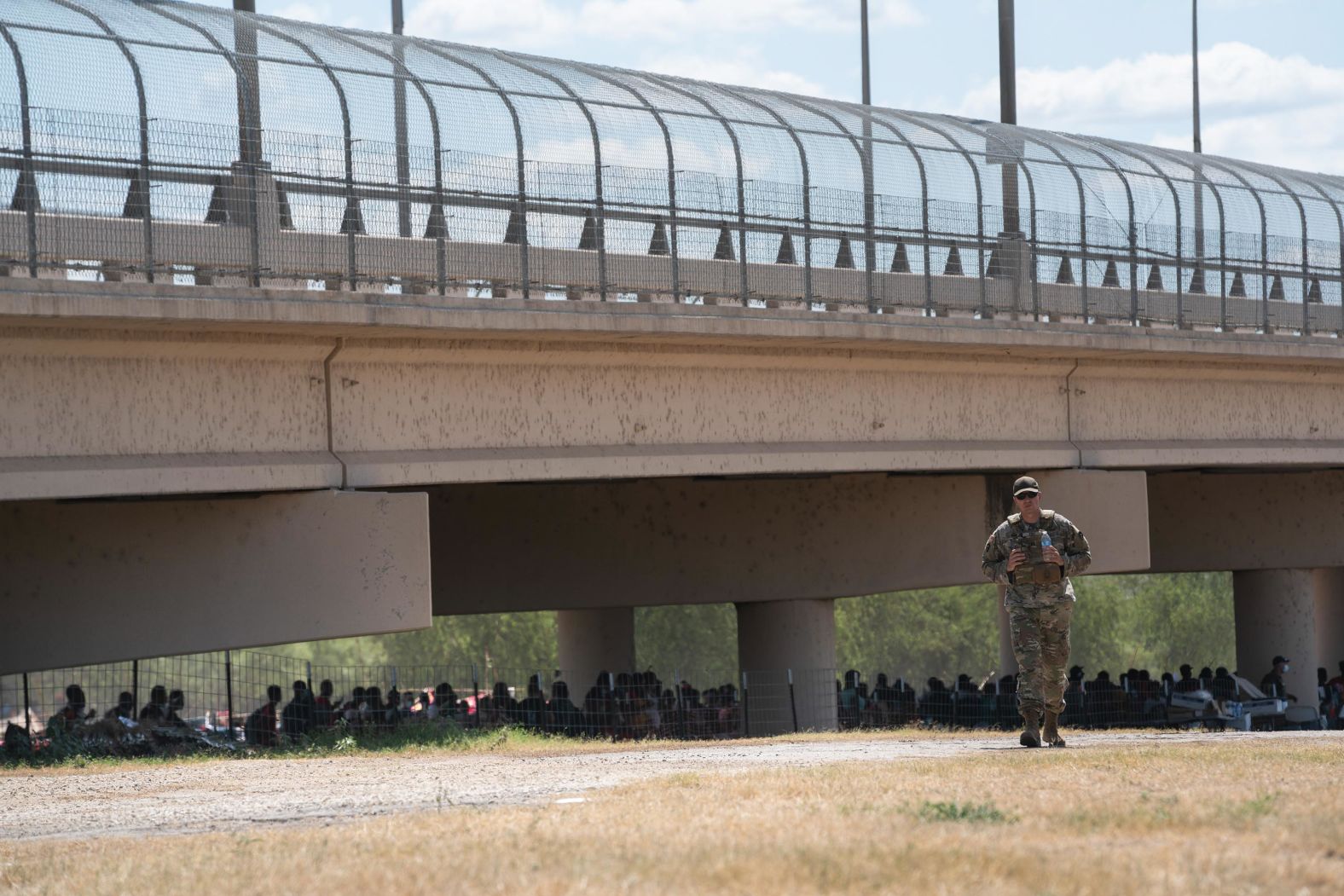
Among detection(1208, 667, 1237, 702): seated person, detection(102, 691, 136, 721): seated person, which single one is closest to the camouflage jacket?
detection(102, 691, 136, 721): seated person

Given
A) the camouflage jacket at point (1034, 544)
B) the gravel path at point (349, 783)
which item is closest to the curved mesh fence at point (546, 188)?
the gravel path at point (349, 783)

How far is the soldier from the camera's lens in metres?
12.1

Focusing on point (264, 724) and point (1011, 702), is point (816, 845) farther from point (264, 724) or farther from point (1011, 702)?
point (1011, 702)

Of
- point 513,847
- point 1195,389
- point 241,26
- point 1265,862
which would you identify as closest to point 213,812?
point 513,847

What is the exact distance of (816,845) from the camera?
7234 mm

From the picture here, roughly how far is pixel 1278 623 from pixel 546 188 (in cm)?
2010

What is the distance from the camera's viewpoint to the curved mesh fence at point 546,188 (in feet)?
46.6

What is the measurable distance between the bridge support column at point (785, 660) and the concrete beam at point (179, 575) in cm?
958

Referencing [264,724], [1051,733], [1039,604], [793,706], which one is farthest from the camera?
[793,706]

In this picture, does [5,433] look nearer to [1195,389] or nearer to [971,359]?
[971,359]

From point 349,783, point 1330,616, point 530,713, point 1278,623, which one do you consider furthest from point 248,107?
point 1330,616

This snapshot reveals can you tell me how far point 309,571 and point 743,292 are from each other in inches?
200

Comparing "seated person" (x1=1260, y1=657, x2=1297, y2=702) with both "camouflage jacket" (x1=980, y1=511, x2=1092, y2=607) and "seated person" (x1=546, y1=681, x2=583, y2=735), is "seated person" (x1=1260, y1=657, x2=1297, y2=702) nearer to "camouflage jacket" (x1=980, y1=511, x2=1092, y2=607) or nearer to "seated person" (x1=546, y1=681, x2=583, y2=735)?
"seated person" (x1=546, y1=681, x2=583, y2=735)

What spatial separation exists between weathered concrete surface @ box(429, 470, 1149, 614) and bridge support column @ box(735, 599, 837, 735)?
0.79 metres
